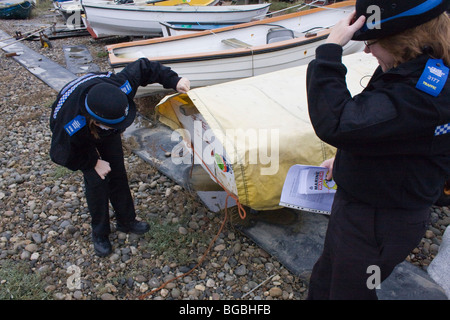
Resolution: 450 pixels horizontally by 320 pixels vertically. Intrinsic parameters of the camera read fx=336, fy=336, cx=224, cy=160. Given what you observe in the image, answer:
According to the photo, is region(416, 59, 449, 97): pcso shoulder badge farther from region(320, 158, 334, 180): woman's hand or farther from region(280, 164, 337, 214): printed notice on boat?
region(280, 164, 337, 214): printed notice on boat

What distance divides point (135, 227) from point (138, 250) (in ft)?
0.81

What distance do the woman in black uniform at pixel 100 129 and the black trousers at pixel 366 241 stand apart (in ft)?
5.12

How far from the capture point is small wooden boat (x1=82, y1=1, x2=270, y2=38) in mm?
9898

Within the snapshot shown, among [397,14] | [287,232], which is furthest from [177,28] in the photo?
[397,14]

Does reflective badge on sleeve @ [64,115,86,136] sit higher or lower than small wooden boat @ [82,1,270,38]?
higher

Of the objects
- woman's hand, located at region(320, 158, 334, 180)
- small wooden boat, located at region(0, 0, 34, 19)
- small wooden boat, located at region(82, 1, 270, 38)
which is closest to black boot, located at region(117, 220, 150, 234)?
woman's hand, located at region(320, 158, 334, 180)

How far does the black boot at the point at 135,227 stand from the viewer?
3.26 meters

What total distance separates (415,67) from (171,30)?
284 inches

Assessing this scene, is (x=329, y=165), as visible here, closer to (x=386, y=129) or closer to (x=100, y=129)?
(x=386, y=129)

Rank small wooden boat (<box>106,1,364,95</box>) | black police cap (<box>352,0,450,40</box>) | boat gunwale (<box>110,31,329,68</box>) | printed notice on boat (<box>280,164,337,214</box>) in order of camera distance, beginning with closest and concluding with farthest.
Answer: black police cap (<box>352,0,450,40</box>) → printed notice on boat (<box>280,164,337,214</box>) → boat gunwale (<box>110,31,329,68</box>) → small wooden boat (<box>106,1,364,95</box>)

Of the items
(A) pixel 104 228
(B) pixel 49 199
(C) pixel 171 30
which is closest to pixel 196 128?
(A) pixel 104 228

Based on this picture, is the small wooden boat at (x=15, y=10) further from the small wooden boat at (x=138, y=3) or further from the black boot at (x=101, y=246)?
the black boot at (x=101, y=246)

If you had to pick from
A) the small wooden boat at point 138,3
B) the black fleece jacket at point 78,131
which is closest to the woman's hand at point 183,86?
the black fleece jacket at point 78,131

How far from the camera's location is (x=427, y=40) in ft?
4.07
